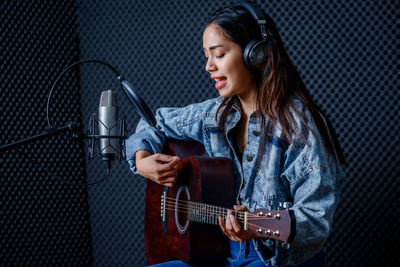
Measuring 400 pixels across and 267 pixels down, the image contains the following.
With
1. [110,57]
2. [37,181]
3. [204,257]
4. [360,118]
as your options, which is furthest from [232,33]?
[37,181]

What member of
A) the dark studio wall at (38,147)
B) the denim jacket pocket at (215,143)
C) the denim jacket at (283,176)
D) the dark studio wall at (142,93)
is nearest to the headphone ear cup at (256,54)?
the denim jacket at (283,176)

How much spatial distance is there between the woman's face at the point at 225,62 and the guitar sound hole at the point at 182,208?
354 mm

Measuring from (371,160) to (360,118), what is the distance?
0.62 feet

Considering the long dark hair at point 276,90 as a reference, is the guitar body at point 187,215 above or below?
below

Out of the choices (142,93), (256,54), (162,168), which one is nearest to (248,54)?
(256,54)

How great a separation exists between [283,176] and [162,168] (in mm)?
416

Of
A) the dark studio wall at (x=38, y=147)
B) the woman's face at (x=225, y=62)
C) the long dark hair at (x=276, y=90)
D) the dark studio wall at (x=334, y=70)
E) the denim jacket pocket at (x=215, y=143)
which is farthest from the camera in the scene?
the dark studio wall at (x=38, y=147)

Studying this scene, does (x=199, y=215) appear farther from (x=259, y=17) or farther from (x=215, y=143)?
(x=259, y=17)

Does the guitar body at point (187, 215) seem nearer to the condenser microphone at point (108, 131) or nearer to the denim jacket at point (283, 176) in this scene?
the denim jacket at point (283, 176)

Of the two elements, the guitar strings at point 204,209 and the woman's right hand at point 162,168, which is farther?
the woman's right hand at point 162,168

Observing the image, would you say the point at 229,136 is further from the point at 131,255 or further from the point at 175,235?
the point at 131,255

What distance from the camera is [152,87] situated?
6.98 ft

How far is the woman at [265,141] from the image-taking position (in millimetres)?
1027

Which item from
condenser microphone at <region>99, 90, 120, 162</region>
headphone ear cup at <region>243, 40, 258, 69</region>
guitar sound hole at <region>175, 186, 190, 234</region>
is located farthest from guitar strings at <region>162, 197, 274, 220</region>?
headphone ear cup at <region>243, 40, 258, 69</region>
